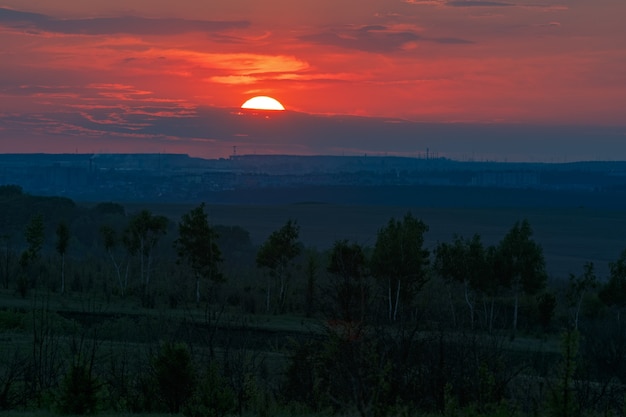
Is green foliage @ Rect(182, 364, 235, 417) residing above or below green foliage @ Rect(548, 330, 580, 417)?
below

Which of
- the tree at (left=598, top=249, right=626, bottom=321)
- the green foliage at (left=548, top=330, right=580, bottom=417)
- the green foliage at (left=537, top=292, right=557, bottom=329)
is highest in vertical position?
the green foliage at (left=548, top=330, right=580, bottom=417)

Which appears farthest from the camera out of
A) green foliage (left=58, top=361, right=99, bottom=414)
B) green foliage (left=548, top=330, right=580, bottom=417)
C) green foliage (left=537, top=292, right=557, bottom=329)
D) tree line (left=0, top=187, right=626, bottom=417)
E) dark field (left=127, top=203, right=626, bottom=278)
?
dark field (left=127, top=203, right=626, bottom=278)

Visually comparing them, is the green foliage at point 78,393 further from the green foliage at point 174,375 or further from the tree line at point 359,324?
the green foliage at point 174,375

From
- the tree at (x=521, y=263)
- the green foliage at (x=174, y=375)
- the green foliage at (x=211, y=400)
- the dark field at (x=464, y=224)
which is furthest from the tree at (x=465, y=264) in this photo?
the dark field at (x=464, y=224)

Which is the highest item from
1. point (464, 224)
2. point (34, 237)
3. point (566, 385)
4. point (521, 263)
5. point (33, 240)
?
point (566, 385)

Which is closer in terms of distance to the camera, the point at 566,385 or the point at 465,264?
the point at 566,385

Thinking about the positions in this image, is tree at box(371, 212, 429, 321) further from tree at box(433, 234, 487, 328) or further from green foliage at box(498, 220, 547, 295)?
green foliage at box(498, 220, 547, 295)

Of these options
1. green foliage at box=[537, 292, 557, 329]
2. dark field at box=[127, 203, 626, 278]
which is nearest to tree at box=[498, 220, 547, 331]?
green foliage at box=[537, 292, 557, 329]

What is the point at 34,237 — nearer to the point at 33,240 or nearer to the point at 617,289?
the point at 33,240

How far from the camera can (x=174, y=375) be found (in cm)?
1767

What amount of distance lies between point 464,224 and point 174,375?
122 metres

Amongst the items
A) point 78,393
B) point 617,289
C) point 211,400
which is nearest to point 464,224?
point 617,289

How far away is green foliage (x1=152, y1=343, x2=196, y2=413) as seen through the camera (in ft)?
58.0

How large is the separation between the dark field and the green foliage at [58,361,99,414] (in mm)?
72332
